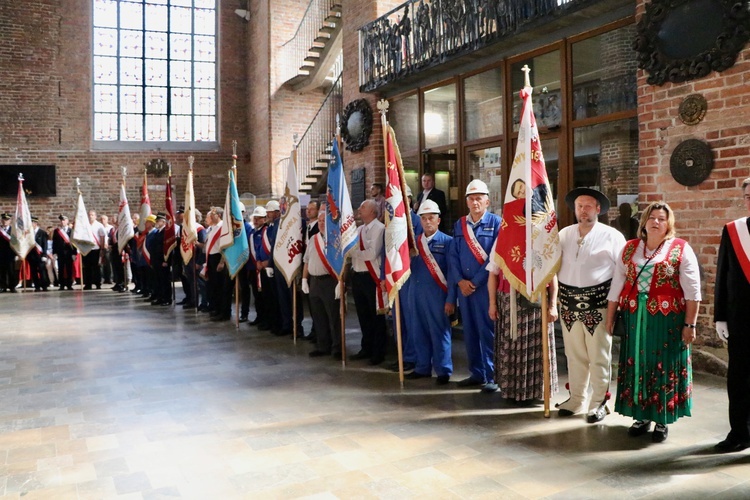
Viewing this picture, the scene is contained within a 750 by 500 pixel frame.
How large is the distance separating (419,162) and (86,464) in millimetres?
7578

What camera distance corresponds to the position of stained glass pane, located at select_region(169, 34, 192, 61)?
18.2 meters

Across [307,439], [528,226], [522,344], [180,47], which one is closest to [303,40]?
[180,47]

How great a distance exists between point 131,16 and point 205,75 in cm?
252

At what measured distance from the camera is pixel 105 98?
17.4 m

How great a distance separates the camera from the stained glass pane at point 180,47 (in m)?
18.2

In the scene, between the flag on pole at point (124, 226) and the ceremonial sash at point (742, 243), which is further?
the flag on pole at point (124, 226)

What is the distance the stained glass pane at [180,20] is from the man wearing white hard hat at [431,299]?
15114 mm

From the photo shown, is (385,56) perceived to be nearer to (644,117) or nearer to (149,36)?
(644,117)

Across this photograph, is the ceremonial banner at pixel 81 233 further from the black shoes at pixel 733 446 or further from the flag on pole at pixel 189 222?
the black shoes at pixel 733 446

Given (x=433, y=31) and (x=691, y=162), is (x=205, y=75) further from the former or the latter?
(x=691, y=162)

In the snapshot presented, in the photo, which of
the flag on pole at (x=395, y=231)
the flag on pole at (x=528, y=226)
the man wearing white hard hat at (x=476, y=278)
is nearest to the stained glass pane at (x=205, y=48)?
the flag on pole at (x=395, y=231)

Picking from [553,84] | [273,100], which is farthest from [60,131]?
[553,84]

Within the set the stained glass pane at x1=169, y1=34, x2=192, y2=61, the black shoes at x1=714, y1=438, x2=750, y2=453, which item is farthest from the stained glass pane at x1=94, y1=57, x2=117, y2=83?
the black shoes at x1=714, y1=438, x2=750, y2=453

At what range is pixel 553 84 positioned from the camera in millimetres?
7914
